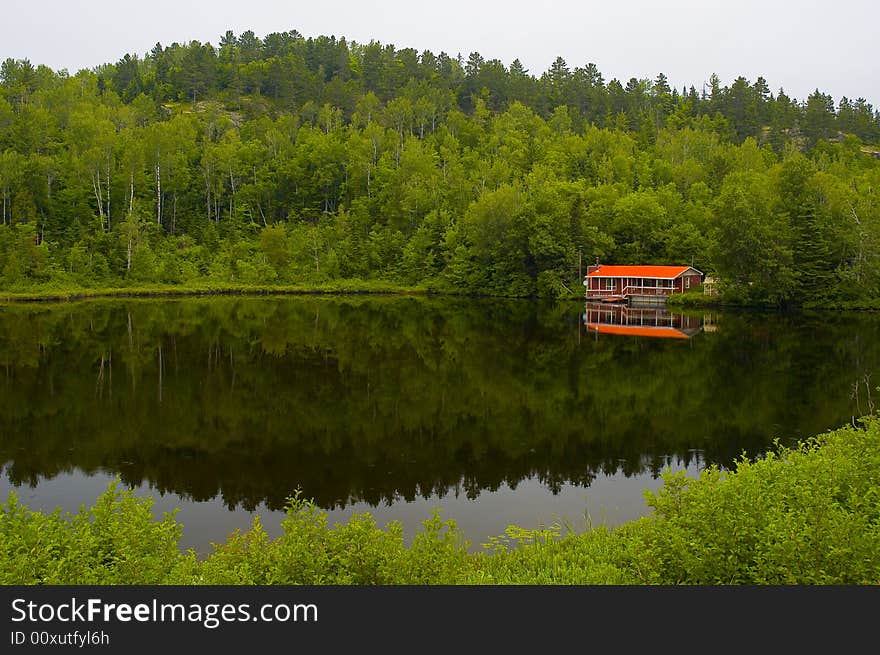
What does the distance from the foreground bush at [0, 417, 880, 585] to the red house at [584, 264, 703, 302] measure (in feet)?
201

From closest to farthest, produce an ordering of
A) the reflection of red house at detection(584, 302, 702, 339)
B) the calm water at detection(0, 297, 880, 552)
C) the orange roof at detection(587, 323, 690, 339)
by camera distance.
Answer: the calm water at detection(0, 297, 880, 552) → the orange roof at detection(587, 323, 690, 339) → the reflection of red house at detection(584, 302, 702, 339)

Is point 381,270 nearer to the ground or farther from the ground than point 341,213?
nearer to the ground

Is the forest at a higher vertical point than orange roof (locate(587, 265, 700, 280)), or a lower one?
higher

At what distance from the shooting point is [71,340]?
3416cm

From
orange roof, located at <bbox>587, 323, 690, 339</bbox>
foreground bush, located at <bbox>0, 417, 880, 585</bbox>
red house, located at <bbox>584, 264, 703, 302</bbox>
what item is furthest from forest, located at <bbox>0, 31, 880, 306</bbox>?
foreground bush, located at <bbox>0, 417, 880, 585</bbox>

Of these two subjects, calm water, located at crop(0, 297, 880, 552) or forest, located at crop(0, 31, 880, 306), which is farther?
forest, located at crop(0, 31, 880, 306)

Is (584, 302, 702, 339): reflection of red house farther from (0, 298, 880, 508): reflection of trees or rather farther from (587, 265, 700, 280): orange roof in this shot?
(587, 265, 700, 280): orange roof

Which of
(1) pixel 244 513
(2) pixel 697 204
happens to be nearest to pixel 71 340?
(1) pixel 244 513

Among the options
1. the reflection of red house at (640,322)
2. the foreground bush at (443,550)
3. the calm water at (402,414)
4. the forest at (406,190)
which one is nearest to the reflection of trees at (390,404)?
the calm water at (402,414)

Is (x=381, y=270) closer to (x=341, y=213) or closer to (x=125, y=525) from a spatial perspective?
(x=341, y=213)

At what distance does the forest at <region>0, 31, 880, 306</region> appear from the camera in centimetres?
6288

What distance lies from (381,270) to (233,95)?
70.0 meters
